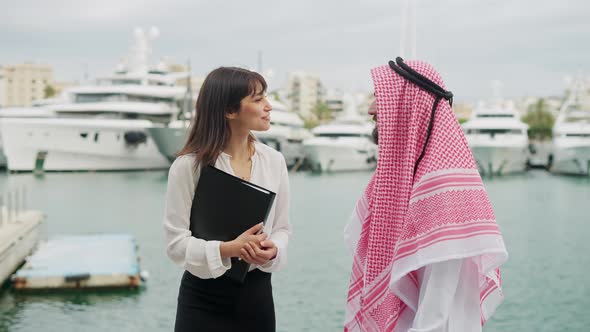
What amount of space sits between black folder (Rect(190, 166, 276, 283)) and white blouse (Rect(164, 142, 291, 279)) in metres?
0.02

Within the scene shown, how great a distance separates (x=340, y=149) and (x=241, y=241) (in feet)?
150

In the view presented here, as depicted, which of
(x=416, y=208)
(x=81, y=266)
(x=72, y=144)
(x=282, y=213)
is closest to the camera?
(x=416, y=208)

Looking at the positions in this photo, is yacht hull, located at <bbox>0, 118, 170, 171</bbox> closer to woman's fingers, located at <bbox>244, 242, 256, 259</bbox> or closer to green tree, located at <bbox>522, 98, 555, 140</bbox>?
woman's fingers, located at <bbox>244, 242, 256, 259</bbox>

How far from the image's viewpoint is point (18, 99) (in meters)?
118

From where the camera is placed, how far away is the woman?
2.04 metres

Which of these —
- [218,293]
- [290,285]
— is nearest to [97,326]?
[290,285]

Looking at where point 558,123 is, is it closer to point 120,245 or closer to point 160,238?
point 160,238

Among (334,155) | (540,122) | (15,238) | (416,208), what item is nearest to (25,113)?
(334,155)

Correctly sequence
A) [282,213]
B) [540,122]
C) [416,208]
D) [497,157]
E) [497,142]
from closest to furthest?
[416,208] < [282,213] < [497,157] < [497,142] < [540,122]

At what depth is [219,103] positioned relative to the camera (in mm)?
2113

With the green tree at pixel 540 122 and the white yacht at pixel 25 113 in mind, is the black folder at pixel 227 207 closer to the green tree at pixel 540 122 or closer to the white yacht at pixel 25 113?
the white yacht at pixel 25 113

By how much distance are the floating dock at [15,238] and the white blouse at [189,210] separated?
7.39 meters

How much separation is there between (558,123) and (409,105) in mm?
54286

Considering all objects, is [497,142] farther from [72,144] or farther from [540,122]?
[540,122]
